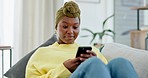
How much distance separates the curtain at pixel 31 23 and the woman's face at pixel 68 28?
152 centimetres

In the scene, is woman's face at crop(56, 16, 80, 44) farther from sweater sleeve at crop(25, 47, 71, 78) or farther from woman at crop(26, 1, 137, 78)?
sweater sleeve at crop(25, 47, 71, 78)

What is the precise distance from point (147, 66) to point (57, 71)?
20.8 inches

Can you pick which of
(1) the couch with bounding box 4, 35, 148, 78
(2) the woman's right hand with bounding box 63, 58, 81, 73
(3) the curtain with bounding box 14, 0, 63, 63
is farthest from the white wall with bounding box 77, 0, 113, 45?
(2) the woman's right hand with bounding box 63, 58, 81, 73

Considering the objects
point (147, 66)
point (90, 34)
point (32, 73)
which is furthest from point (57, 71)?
point (90, 34)

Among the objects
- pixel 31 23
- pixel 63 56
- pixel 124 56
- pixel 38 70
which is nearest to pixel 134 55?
pixel 124 56

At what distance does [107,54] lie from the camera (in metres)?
1.85

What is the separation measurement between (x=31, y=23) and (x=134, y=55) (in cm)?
186

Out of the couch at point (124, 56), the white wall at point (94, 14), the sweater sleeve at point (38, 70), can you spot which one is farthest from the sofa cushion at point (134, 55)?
the white wall at point (94, 14)

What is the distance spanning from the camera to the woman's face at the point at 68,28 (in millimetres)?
1688

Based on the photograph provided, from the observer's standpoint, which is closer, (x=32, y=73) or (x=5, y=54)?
(x=32, y=73)

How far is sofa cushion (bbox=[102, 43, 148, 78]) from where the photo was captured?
4.99ft

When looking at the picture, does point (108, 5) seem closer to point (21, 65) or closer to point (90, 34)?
point (90, 34)

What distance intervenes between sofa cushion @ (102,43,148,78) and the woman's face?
309 mm

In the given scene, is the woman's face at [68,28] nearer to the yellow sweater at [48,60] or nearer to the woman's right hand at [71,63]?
the yellow sweater at [48,60]
